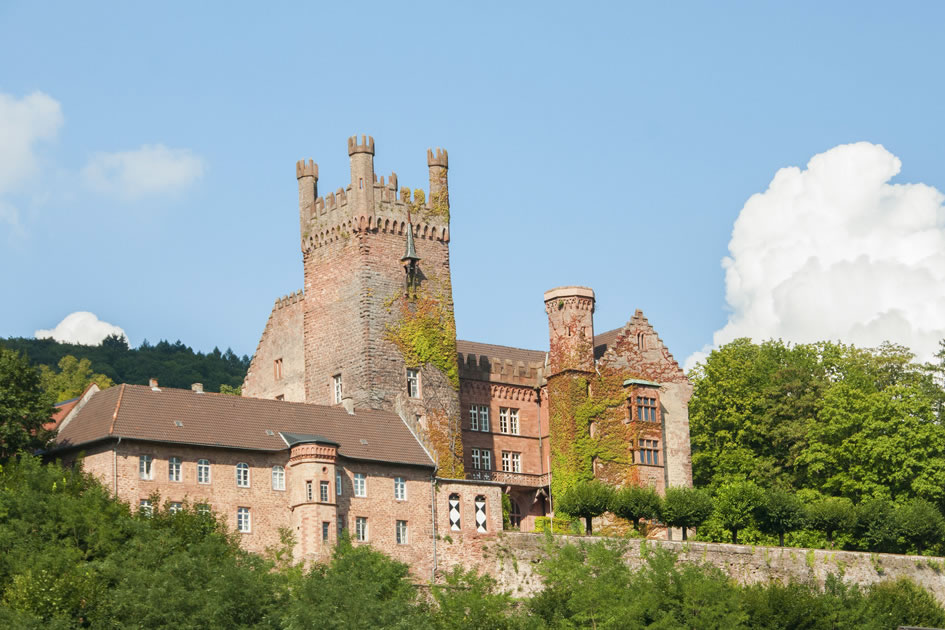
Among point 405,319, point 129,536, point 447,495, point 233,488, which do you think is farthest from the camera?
point 405,319

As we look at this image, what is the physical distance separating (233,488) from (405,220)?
61.8 feet

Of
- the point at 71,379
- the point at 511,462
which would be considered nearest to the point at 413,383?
the point at 511,462

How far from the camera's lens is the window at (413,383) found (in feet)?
263

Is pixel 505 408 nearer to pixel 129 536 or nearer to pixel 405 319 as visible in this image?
pixel 405 319

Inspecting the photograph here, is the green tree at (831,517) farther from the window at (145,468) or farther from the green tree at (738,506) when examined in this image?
the window at (145,468)

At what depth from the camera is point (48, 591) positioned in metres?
60.0

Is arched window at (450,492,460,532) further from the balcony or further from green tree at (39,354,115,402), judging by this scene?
green tree at (39,354,115,402)

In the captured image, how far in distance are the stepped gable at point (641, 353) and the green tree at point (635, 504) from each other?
9.25 m

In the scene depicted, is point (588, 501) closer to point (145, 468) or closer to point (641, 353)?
point (641, 353)

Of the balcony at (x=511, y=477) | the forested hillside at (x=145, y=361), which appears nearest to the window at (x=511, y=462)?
the balcony at (x=511, y=477)

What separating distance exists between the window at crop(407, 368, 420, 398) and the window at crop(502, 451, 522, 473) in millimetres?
8319

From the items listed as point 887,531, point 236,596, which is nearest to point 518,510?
point 887,531

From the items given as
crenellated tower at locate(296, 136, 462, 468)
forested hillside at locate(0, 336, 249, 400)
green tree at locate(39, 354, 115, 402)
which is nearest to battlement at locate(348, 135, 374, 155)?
crenellated tower at locate(296, 136, 462, 468)

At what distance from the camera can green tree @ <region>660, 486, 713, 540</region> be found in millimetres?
78750
